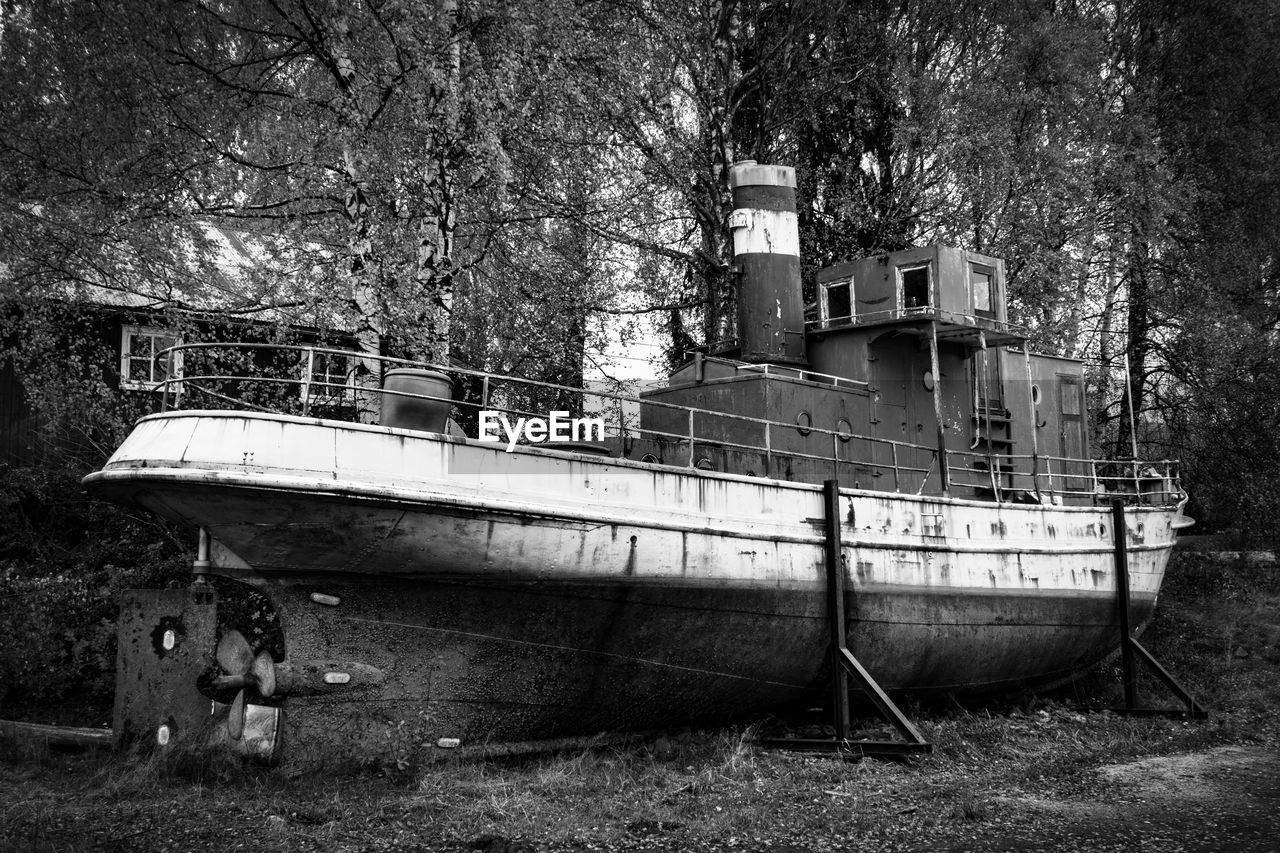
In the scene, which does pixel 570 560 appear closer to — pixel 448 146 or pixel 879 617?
pixel 879 617

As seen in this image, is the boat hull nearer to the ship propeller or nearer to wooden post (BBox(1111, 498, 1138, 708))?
the ship propeller

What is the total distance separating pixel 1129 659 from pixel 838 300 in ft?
20.4

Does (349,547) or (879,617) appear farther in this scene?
(879,617)

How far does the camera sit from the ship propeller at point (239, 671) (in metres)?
8.66

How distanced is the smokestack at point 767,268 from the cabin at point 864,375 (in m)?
0.02

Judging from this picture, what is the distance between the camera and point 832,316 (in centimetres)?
1411

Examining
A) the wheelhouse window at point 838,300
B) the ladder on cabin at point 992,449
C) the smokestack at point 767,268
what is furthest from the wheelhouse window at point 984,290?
the smokestack at point 767,268

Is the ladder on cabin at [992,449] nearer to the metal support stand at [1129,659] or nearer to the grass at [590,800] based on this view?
the metal support stand at [1129,659]

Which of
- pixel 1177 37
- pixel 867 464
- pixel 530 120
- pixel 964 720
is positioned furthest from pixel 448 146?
pixel 1177 37

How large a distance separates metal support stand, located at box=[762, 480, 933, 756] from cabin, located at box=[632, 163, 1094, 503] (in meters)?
0.94

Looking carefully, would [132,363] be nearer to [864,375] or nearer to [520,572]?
[520,572]

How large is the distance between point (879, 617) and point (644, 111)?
34.6 feet

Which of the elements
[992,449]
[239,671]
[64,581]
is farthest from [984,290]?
[64,581]

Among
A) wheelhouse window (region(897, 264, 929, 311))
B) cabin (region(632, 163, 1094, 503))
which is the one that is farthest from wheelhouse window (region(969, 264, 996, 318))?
wheelhouse window (region(897, 264, 929, 311))
